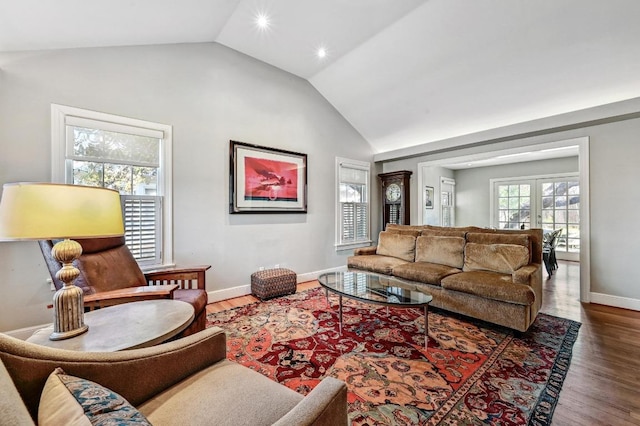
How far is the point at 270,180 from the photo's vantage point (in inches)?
164

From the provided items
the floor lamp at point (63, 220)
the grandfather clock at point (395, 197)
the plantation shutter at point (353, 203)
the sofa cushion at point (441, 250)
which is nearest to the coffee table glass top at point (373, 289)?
the sofa cushion at point (441, 250)

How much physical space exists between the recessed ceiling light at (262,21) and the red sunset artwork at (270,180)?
1647mm

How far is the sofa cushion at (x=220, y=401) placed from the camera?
0.97 metres

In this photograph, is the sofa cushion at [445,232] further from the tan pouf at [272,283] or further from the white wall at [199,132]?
the tan pouf at [272,283]

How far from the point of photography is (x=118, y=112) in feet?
9.57

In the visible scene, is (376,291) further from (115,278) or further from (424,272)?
(115,278)

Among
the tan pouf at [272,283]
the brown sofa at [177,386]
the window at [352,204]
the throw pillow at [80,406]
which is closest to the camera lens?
the throw pillow at [80,406]

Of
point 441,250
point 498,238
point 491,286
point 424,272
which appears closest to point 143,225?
point 424,272

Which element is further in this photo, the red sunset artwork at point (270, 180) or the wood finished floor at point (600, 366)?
the red sunset artwork at point (270, 180)

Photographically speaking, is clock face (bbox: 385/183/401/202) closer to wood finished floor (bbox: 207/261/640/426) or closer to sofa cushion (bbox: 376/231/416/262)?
sofa cushion (bbox: 376/231/416/262)

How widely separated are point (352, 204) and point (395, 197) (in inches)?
37.8

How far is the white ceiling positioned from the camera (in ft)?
8.11

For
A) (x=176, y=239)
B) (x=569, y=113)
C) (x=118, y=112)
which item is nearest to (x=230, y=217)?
(x=176, y=239)

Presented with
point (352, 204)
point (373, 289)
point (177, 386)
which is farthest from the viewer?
point (352, 204)
